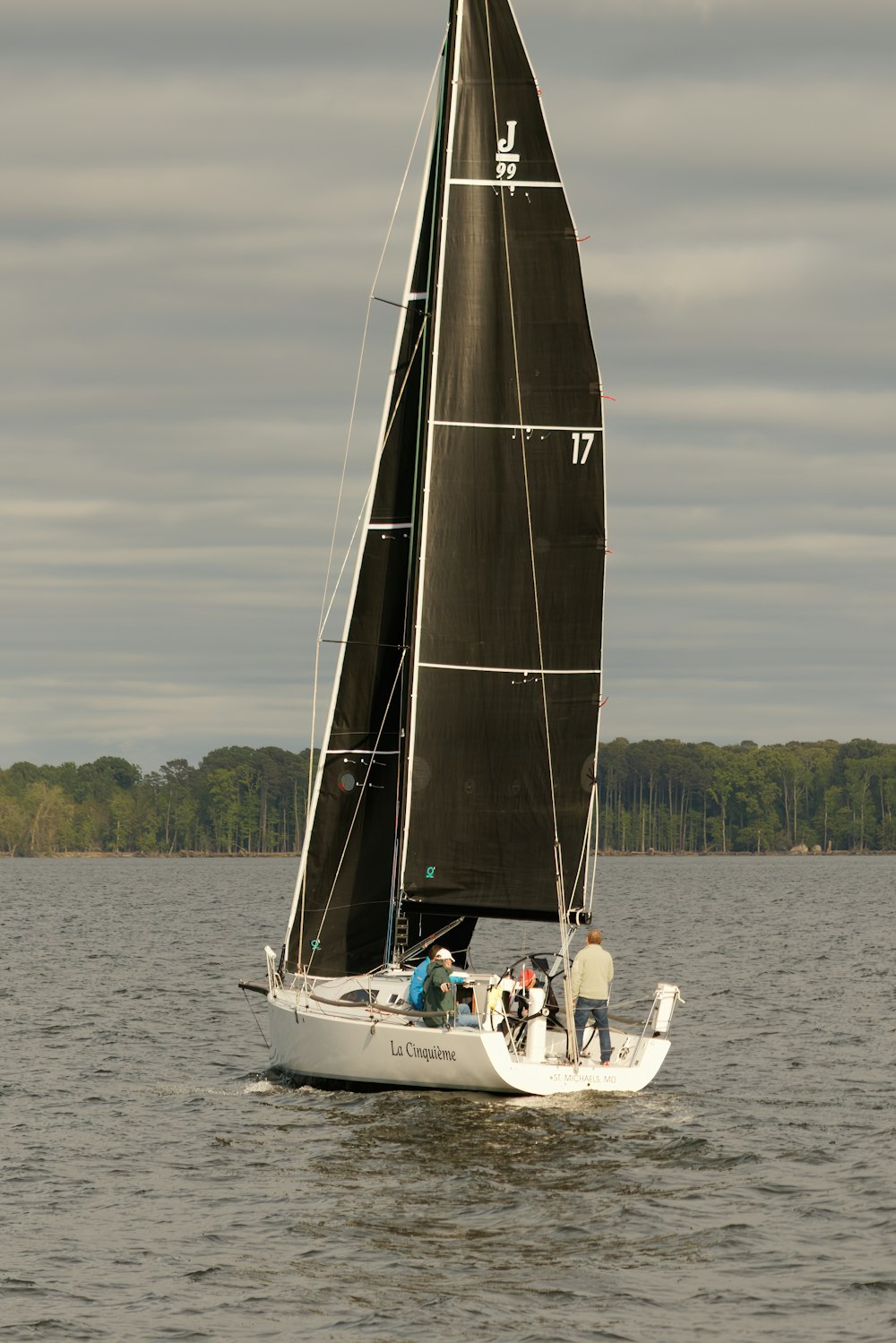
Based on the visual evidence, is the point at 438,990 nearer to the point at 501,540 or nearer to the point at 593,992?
the point at 593,992

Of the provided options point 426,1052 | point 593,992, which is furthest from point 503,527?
point 426,1052

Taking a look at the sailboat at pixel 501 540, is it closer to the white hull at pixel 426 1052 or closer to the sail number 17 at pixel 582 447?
the sail number 17 at pixel 582 447

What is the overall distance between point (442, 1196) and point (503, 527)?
10.7 meters

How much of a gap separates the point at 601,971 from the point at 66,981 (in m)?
29.7

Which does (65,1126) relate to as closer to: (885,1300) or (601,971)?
(601,971)

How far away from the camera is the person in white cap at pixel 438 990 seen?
81.5ft

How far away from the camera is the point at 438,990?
81.9 ft

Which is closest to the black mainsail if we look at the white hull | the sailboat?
the sailboat

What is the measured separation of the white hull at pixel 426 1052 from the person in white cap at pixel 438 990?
0.74 ft

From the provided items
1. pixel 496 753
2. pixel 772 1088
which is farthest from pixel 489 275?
pixel 772 1088

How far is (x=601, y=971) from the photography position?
25.6 m

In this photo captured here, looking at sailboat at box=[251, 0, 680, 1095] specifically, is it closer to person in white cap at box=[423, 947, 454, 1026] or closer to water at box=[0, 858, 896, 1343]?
person in white cap at box=[423, 947, 454, 1026]

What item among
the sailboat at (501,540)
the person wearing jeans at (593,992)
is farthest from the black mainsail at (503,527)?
the person wearing jeans at (593,992)

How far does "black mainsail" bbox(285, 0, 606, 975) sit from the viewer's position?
28.1 metres
